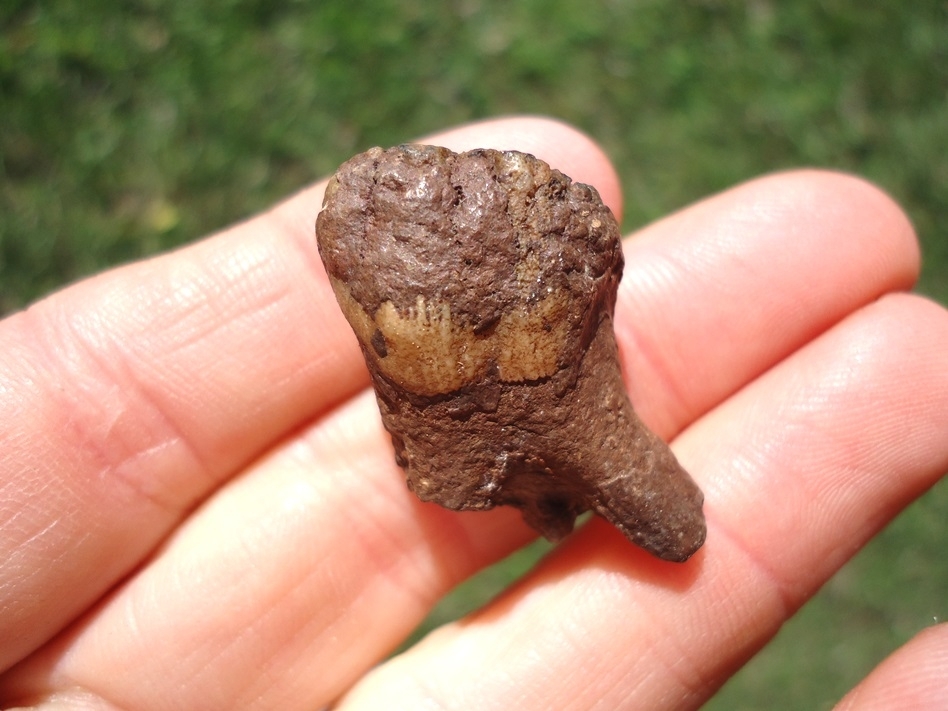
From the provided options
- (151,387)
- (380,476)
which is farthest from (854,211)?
(151,387)

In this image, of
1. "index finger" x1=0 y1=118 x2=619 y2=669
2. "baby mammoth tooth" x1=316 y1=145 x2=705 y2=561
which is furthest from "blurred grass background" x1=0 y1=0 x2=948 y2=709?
"baby mammoth tooth" x1=316 y1=145 x2=705 y2=561

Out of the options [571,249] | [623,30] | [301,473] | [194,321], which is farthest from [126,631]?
[623,30]

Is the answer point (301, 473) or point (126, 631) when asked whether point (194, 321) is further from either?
point (126, 631)

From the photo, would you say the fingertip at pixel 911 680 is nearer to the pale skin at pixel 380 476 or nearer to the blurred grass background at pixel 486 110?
the pale skin at pixel 380 476

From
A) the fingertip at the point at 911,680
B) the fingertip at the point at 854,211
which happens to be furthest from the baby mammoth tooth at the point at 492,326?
the fingertip at the point at 854,211

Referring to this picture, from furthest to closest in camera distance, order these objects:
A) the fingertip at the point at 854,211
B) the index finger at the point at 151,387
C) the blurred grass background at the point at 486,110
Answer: the blurred grass background at the point at 486,110, the fingertip at the point at 854,211, the index finger at the point at 151,387

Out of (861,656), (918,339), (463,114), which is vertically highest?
(463,114)

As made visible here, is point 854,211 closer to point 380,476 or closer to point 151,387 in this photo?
point 380,476
